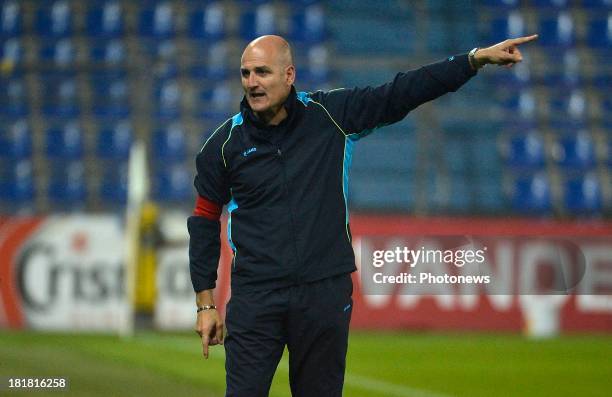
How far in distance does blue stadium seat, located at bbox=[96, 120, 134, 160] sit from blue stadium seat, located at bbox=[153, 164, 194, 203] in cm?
69

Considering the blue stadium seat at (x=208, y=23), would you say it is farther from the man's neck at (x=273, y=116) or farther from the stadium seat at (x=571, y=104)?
the man's neck at (x=273, y=116)

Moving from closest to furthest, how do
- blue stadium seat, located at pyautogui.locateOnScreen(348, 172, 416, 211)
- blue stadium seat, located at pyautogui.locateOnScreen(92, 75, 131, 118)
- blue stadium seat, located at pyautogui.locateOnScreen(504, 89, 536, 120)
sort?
blue stadium seat, located at pyautogui.locateOnScreen(348, 172, 416, 211) < blue stadium seat, located at pyautogui.locateOnScreen(92, 75, 131, 118) < blue stadium seat, located at pyautogui.locateOnScreen(504, 89, 536, 120)

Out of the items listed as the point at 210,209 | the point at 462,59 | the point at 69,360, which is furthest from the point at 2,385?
the point at 462,59

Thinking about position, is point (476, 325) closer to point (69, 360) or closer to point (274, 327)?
point (69, 360)

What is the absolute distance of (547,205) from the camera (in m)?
18.5

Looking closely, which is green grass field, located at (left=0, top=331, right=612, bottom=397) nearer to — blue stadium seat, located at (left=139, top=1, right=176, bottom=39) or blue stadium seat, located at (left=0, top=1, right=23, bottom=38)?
blue stadium seat, located at (left=0, top=1, right=23, bottom=38)

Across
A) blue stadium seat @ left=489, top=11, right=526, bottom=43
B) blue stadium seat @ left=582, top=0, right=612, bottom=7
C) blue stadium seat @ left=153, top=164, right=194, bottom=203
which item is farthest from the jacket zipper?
blue stadium seat @ left=582, top=0, right=612, bottom=7

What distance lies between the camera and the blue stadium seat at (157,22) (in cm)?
1983

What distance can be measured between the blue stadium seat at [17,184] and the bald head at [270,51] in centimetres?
1341

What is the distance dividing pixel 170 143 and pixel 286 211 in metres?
13.9

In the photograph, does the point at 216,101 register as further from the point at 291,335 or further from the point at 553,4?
the point at 291,335

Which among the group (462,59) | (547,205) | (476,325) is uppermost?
(462,59)

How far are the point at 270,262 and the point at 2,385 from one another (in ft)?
16.7

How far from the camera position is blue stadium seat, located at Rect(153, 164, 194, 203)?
18047 millimetres
